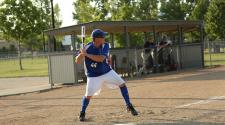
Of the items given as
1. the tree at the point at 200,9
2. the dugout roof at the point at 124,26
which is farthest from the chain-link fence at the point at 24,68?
the tree at the point at 200,9

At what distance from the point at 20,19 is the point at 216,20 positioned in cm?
2192

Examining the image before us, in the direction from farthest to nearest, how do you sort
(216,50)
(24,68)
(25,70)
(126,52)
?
(24,68) → (25,70) → (216,50) → (126,52)

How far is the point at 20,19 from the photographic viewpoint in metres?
44.8

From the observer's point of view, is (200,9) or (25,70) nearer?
(25,70)

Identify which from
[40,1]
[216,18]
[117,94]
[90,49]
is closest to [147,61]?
[117,94]

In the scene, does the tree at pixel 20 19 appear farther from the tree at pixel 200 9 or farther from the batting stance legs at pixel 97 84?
the batting stance legs at pixel 97 84

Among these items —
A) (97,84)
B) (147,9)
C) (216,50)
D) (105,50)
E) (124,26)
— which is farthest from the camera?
(147,9)

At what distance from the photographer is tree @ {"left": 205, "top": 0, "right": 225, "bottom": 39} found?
54688 millimetres

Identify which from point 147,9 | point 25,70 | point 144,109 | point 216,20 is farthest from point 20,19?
point 144,109

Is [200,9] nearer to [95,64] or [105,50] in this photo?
[105,50]

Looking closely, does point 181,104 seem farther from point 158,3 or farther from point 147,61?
point 158,3

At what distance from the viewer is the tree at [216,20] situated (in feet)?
179

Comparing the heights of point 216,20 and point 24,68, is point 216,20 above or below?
above

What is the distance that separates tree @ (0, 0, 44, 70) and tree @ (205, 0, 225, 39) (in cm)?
1981
